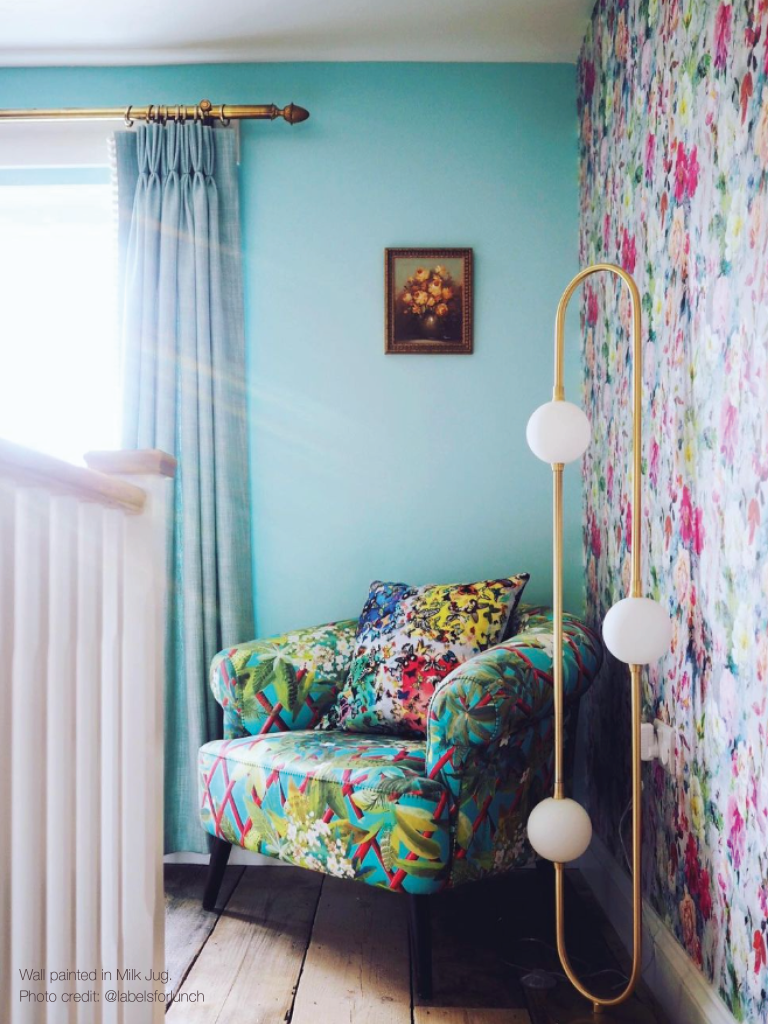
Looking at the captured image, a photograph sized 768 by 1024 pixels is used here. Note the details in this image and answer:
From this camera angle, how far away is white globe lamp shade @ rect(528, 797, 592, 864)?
173cm

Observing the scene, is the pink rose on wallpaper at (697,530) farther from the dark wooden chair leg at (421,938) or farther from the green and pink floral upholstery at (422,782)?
the dark wooden chair leg at (421,938)

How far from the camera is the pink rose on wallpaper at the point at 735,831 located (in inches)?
57.7

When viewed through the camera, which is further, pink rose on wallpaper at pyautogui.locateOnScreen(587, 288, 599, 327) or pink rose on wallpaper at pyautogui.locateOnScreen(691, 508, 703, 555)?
A: pink rose on wallpaper at pyautogui.locateOnScreen(587, 288, 599, 327)

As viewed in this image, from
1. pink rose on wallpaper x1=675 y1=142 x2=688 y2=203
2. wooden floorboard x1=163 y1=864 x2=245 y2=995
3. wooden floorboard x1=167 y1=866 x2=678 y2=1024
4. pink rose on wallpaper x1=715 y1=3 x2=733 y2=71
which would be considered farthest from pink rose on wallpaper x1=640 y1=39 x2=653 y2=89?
wooden floorboard x1=163 y1=864 x2=245 y2=995

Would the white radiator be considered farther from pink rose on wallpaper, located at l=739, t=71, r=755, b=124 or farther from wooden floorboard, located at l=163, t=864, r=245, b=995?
pink rose on wallpaper, located at l=739, t=71, r=755, b=124

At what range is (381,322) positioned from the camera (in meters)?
2.86

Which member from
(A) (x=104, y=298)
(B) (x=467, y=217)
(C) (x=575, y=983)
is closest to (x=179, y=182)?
(A) (x=104, y=298)

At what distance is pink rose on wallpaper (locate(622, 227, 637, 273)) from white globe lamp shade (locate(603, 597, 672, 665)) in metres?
0.96

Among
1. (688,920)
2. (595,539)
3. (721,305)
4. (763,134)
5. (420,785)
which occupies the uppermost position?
(763,134)

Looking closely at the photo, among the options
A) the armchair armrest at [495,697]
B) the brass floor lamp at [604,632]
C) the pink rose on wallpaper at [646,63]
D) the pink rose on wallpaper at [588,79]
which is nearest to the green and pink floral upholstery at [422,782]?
the armchair armrest at [495,697]

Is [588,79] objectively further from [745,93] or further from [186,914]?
[186,914]

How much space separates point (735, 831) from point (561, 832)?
36 centimetres

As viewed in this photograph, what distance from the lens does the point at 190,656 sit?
269 centimetres

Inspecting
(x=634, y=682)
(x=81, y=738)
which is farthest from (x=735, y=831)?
(x=81, y=738)
